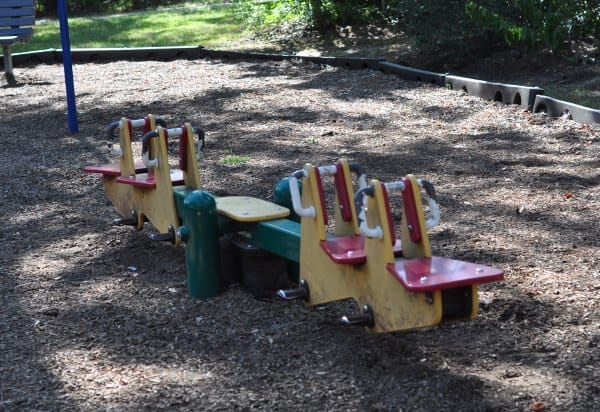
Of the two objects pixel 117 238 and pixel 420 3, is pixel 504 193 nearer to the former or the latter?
pixel 117 238

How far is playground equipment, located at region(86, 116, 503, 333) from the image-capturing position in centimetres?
313

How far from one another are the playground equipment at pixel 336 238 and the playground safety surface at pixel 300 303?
0.70 feet

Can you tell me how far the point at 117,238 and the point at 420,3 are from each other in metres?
5.70

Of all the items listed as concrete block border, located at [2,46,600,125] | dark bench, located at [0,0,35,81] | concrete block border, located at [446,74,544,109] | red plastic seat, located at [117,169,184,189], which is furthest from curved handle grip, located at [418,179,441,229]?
dark bench, located at [0,0,35,81]

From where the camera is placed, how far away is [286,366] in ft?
11.2

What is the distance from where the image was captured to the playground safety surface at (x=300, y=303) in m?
3.23

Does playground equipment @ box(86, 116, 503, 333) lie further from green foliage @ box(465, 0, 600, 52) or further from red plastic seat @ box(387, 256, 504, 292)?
green foliage @ box(465, 0, 600, 52)

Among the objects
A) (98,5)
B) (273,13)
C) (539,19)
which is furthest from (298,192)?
(98,5)

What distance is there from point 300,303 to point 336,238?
57 centimetres

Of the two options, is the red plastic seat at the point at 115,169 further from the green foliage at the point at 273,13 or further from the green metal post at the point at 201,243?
the green foliage at the point at 273,13

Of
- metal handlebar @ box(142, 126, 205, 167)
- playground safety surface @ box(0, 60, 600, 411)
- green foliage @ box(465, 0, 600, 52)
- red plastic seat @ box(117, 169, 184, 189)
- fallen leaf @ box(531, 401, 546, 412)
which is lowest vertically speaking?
fallen leaf @ box(531, 401, 546, 412)

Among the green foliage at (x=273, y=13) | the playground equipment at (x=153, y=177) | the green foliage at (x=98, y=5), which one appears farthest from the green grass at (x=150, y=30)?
the playground equipment at (x=153, y=177)

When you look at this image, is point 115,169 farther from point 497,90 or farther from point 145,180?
point 497,90

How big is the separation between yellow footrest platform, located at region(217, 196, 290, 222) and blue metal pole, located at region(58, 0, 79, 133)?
3.86 meters
